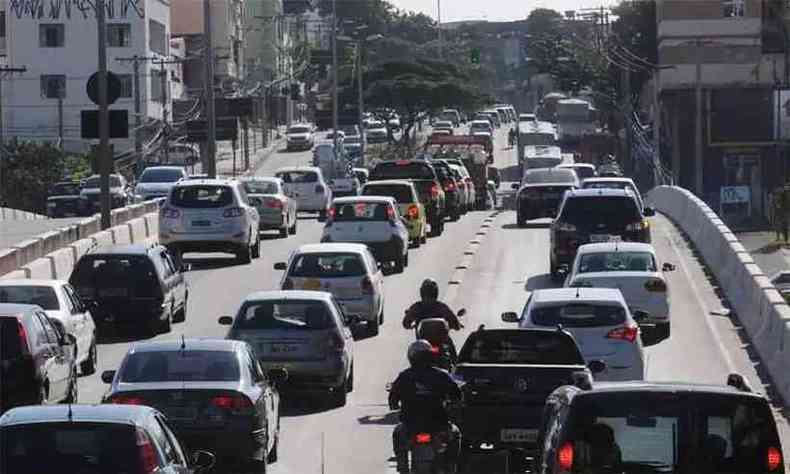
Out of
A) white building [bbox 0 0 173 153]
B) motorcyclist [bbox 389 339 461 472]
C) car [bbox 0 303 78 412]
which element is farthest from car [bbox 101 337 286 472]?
white building [bbox 0 0 173 153]

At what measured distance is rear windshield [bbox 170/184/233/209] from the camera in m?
42.3

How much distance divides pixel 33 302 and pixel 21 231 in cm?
3106

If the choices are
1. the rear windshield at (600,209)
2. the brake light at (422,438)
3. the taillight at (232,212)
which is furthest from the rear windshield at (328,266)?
the brake light at (422,438)

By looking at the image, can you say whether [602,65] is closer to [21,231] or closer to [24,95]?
[24,95]

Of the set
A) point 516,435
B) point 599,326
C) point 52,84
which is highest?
point 52,84

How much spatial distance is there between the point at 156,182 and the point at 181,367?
5260cm

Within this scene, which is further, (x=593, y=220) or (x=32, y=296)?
(x=593, y=220)

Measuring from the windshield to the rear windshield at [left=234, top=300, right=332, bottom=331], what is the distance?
153 ft

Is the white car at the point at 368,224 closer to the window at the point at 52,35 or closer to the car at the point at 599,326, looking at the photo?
the car at the point at 599,326

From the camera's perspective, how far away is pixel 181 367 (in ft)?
61.7

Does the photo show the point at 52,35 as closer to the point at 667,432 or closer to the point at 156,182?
the point at 156,182

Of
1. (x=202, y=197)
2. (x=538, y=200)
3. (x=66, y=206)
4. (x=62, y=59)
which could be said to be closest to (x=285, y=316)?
(x=202, y=197)

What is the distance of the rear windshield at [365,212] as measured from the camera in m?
41.5

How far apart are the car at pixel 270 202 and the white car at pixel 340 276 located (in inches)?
717
